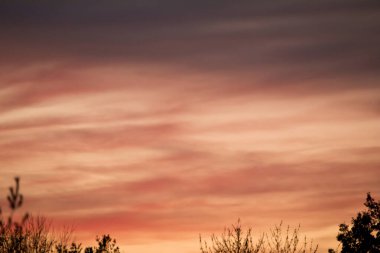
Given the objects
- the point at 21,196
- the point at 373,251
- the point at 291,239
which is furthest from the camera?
the point at 373,251

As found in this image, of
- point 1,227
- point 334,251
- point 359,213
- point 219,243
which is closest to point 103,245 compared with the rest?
point 219,243

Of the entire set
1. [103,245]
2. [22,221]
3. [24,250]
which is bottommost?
[22,221]

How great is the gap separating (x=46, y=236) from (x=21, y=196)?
28.7 m

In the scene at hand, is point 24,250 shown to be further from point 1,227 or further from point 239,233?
point 1,227

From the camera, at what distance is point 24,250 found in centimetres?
3256

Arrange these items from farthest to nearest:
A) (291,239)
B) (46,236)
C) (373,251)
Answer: (373,251) < (291,239) < (46,236)

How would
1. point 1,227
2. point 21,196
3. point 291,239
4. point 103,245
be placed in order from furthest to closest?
point 103,245
point 291,239
point 1,227
point 21,196

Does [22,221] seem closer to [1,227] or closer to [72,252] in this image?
[1,227]

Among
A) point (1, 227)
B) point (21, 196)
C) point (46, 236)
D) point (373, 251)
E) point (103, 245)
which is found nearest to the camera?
point (21, 196)

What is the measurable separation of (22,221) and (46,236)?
93.9ft

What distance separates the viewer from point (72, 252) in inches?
1682

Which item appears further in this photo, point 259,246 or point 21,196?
point 259,246

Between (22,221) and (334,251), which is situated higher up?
(334,251)

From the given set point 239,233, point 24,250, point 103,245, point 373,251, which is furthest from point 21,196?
point 373,251
